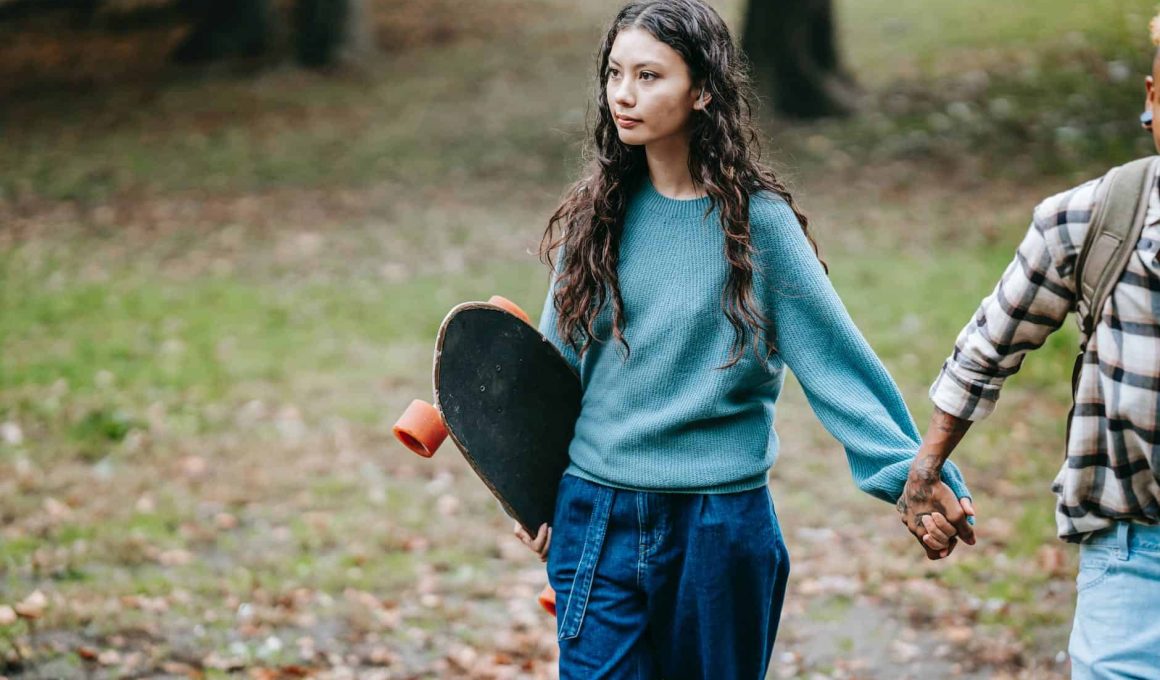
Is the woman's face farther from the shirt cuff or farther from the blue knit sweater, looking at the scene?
the shirt cuff

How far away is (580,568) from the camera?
9.10 feet

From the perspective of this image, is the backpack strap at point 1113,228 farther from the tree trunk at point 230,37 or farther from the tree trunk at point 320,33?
the tree trunk at point 230,37

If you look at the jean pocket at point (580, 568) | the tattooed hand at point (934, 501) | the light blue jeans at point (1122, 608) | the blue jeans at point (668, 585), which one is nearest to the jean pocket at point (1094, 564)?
the light blue jeans at point (1122, 608)

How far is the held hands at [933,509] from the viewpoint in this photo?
8.54 ft

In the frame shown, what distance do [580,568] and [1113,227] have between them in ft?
4.38

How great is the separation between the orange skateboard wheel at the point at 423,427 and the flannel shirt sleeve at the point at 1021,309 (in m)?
1.14

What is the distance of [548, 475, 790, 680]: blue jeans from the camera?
2.72 meters

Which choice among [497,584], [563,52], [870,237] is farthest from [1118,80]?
[497,584]

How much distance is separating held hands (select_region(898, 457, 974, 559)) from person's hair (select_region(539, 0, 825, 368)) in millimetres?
428

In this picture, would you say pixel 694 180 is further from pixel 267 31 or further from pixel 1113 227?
pixel 267 31

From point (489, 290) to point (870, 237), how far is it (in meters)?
3.36

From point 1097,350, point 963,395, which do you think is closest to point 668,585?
point 963,395

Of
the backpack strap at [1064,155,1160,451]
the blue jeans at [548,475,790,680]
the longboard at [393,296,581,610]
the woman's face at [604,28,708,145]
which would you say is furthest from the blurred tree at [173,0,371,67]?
the backpack strap at [1064,155,1160,451]

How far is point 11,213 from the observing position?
12.5m
